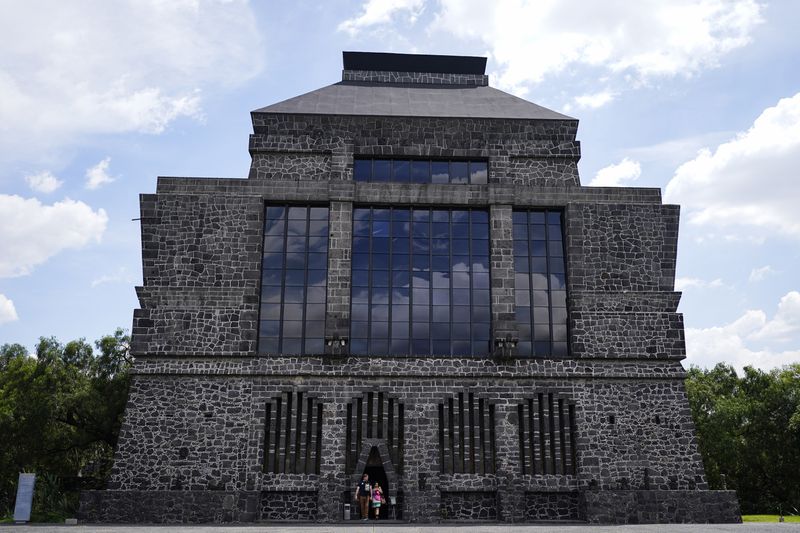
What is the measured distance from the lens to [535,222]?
102ft

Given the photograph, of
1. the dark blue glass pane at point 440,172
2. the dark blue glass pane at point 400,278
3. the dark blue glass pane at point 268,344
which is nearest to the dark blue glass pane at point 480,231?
the dark blue glass pane at point 440,172

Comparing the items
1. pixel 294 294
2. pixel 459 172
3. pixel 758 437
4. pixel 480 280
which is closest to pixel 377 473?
pixel 294 294

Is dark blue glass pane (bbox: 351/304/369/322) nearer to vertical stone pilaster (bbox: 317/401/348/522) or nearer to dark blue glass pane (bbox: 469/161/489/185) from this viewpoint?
vertical stone pilaster (bbox: 317/401/348/522)

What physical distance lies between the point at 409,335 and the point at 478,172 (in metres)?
8.46

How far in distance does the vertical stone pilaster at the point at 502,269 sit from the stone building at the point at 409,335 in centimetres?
9

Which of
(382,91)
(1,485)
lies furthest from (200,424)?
(382,91)

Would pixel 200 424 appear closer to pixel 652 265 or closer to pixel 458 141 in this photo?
pixel 458 141

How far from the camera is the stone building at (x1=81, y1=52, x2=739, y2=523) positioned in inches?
1053

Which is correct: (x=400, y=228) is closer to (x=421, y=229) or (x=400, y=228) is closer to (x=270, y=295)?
(x=421, y=229)

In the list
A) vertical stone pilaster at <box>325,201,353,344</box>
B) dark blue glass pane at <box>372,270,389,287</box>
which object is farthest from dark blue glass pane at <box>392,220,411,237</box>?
vertical stone pilaster at <box>325,201,353,344</box>

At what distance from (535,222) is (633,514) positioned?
12888mm

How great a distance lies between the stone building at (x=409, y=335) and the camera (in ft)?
87.8

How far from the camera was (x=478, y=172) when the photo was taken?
31.6 metres

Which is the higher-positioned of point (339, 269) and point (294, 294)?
point (339, 269)
